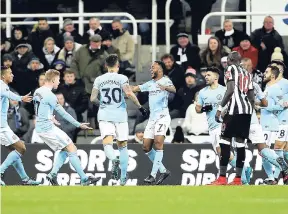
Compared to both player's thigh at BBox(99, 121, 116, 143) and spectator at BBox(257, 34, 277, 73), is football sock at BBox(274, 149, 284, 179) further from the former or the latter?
spectator at BBox(257, 34, 277, 73)

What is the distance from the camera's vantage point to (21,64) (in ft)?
102

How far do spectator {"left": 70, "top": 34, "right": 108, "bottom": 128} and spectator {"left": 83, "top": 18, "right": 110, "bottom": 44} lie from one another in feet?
1.84

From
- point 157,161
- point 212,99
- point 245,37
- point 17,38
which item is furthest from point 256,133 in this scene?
point 17,38

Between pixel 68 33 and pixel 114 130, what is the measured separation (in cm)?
580

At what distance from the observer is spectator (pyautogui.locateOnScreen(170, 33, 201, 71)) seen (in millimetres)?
30609

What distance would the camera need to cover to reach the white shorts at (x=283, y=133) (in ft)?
89.6

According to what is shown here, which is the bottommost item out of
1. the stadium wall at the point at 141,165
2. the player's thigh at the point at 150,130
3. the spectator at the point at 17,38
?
the stadium wall at the point at 141,165

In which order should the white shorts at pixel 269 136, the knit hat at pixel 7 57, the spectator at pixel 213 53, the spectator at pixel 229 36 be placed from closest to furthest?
the white shorts at pixel 269 136 < the spectator at pixel 213 53 < the spectator at pixel 229 36 < the knit hat at pixel 7 57

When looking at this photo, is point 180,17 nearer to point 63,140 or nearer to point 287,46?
point 287,46

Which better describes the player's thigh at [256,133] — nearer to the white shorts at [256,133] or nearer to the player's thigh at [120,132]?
the white shorts at [256,133]

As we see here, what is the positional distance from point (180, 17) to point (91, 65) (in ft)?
9.11

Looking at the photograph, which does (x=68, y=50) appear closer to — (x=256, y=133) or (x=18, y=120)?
(x=18, y=120)

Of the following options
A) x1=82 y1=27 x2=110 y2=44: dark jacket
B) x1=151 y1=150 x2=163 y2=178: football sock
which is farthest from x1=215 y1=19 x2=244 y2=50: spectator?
x1=151 y1=150 x2=163 y2=178: football sock
